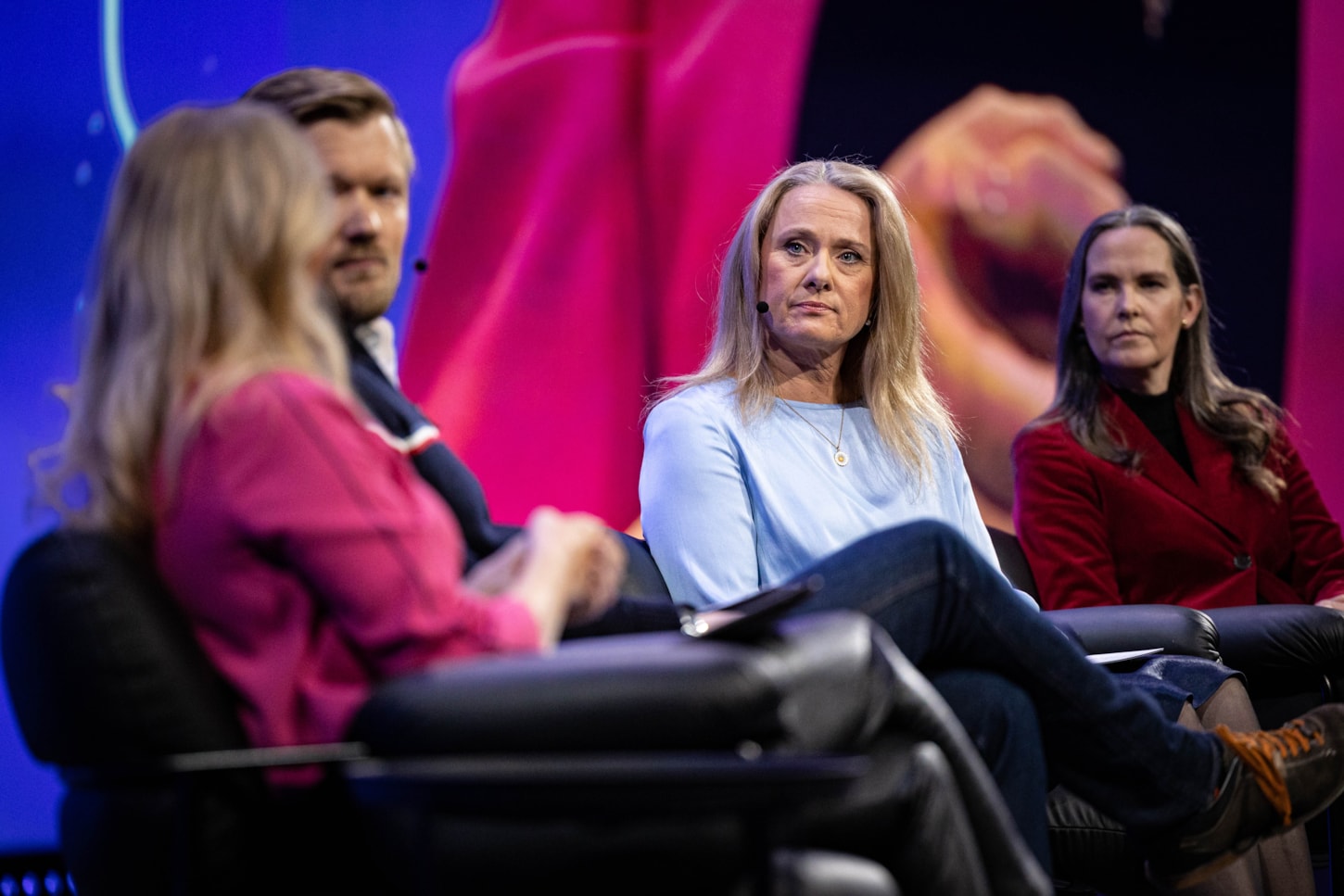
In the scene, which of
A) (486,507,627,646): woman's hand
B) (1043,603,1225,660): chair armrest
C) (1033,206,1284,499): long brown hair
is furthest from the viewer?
(1033,206,1284,499): long brown hair

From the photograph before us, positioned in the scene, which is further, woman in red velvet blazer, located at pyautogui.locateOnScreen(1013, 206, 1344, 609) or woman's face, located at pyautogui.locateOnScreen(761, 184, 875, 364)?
woman in red velvet blazer, located at pyautogui.locateOnScreen(1013, 206, 1344, 609)

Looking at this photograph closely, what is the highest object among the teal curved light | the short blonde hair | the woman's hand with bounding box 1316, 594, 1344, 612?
the teal curved light

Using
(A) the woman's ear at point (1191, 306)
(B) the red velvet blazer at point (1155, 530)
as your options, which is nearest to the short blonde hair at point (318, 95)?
(B) the red velvet blazer at point (1155, 530)

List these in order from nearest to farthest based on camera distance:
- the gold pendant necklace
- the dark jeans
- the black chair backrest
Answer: the black chair backrest
the dark jeans
the gold pendant necklace

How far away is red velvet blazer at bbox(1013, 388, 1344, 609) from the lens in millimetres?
3004

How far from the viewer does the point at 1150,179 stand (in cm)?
390

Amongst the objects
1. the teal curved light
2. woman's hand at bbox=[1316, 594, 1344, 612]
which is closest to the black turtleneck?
woman's hand at bbox=[1316, 594, 1344, 612]

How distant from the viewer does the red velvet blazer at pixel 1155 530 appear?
3004mm

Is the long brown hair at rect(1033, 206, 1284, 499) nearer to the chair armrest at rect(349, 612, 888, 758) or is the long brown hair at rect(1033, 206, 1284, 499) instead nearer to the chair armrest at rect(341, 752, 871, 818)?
the chair armrest at rect(349, 612, 888, 758)

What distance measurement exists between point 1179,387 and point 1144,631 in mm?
1060

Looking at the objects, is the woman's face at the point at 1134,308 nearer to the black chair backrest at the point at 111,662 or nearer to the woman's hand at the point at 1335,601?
the woman's hand at the point at 1335,601

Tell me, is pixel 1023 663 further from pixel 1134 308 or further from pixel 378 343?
pixel 1134 308

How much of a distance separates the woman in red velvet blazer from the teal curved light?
207cm

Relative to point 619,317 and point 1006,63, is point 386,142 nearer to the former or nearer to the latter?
point 619,317
